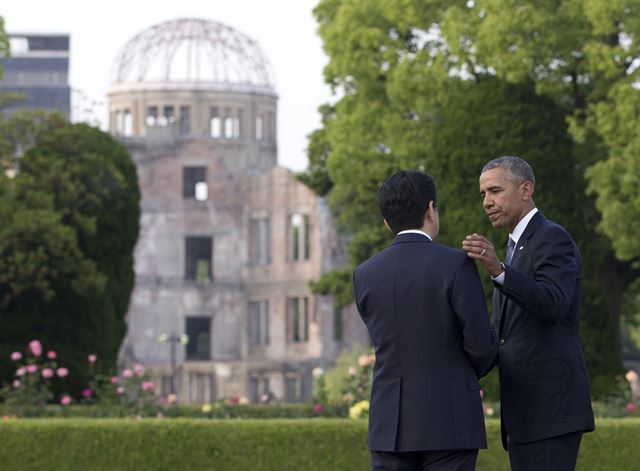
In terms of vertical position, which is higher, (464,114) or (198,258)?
(464,114)

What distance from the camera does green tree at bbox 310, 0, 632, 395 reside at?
27031 millimetres

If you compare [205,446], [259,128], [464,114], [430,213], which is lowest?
[205,446]

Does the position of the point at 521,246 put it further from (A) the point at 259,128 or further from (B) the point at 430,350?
(A) the point at 259,128

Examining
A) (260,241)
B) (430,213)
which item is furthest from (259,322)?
(430,213)

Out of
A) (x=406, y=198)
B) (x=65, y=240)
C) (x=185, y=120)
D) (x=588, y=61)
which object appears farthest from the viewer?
(x=185, y=120)

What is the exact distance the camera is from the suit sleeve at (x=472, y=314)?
6043mm

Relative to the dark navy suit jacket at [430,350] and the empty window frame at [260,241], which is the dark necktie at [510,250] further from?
the empty window frame at [260,241]

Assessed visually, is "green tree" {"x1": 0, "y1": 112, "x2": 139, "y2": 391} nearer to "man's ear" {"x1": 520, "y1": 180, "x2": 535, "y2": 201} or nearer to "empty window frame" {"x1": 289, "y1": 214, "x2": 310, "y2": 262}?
"empty window frame" {"x1": 289, "y1": 214, "x2": 310, "y2": 262}

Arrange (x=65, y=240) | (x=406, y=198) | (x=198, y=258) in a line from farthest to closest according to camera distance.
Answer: (x=198, y=258)
(x=65, y=240)
(x=406, y=198)

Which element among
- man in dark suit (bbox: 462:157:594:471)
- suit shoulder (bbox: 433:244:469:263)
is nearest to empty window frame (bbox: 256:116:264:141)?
man in dark suit (bbox: 462:157:594:471)

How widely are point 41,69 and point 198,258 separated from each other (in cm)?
3569

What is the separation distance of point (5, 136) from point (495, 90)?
9.03 meters

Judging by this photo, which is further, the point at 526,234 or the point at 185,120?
the point at 185,120

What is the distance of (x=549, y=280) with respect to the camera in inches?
250
